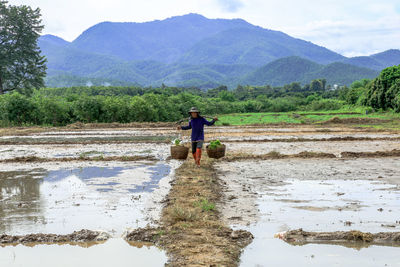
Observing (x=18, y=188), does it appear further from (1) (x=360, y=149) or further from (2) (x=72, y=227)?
(1) (x=360, y=149)

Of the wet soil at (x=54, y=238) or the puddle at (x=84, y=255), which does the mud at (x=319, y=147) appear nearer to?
the wet soil at (x=54, y=238)

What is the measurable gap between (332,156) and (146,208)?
31.0 feet

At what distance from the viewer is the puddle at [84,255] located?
5375mm

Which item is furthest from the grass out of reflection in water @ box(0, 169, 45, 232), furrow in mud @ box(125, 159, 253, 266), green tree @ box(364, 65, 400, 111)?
furrow in mud @ box(125, 159, 253, 266)

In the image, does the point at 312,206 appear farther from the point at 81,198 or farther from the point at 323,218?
the point at 81,198

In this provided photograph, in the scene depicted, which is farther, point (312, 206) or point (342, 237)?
point (312, 206)

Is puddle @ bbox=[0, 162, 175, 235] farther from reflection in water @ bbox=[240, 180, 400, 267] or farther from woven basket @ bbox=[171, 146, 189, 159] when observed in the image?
reflection in water @ bbox=[240, 180, 400, 267]

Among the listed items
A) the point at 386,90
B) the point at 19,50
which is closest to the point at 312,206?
the point at 386,90

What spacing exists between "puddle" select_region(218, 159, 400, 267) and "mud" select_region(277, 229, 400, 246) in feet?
0.49

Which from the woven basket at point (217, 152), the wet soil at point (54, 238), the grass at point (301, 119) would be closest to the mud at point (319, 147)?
the woven basket at point (217, 152)

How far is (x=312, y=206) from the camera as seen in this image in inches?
311

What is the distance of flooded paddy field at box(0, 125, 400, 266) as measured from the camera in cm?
561

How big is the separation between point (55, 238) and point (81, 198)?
267 cm

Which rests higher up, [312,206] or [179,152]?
[179,152]
